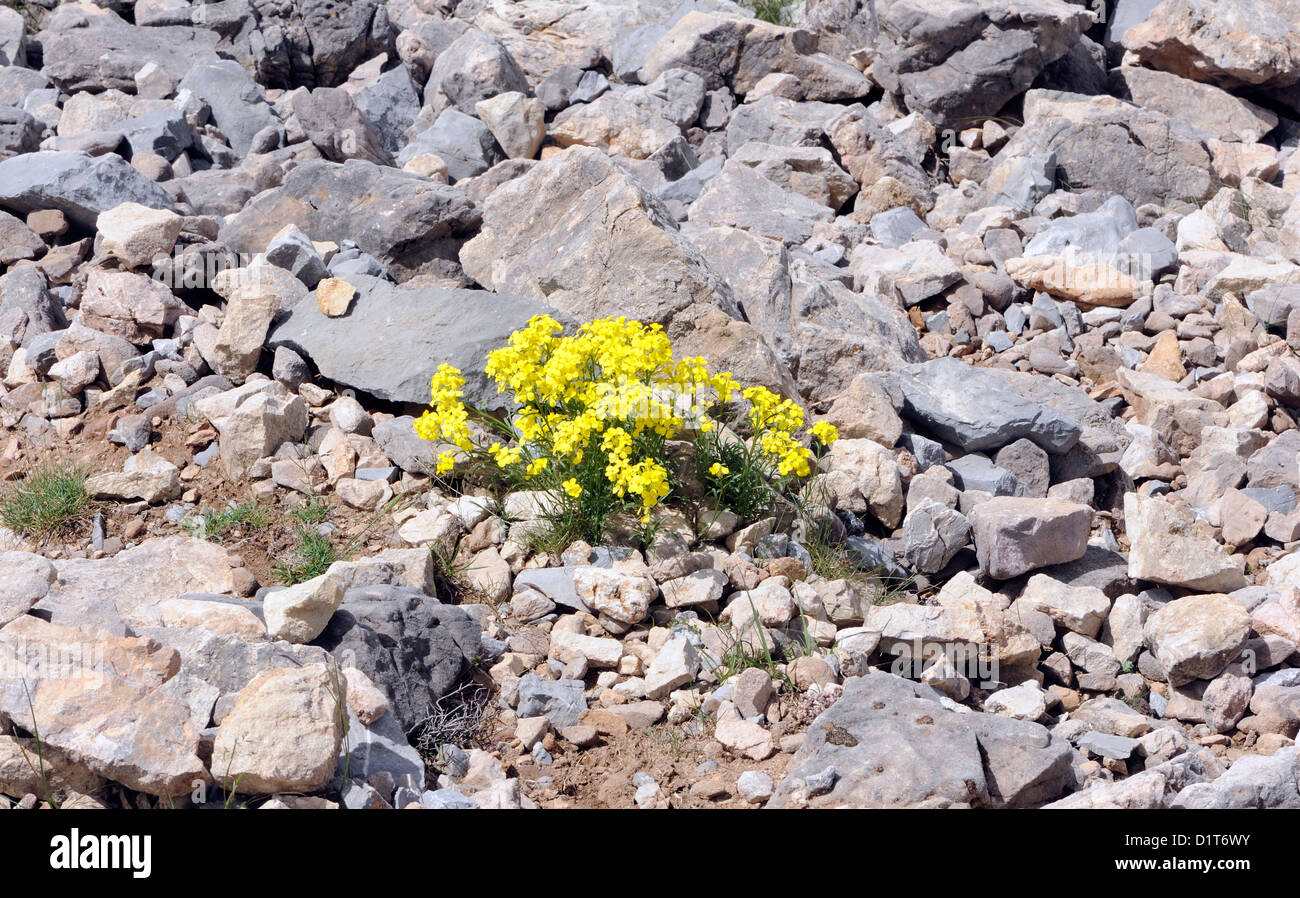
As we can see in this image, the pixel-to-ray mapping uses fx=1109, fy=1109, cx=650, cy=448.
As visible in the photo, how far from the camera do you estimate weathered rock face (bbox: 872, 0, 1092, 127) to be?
926 cm

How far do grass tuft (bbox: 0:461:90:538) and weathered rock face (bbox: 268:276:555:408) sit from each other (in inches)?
49.3

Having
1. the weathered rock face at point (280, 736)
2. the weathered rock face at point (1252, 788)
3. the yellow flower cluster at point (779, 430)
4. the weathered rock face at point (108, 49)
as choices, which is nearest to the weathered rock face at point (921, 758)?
the weathered rock face at point (1252, 788)

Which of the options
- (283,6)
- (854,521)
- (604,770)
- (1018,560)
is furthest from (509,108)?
(604,770)

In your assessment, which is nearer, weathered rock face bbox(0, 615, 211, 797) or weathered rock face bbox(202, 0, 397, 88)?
weathered rock face bbox(0, 615, 211, 797)

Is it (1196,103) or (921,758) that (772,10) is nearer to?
(1196,103)

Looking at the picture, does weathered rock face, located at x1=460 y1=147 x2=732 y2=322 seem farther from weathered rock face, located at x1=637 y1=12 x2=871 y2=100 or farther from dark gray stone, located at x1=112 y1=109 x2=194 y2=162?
weathered rock face, located at x1=637 y1=12 x2=871 y2=100

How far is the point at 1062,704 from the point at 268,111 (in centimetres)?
787

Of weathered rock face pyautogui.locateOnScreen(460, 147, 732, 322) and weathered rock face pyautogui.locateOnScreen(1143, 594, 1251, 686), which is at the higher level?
weathered rock face pyautogui.locateOnScreen(460, 147, 732, 322)

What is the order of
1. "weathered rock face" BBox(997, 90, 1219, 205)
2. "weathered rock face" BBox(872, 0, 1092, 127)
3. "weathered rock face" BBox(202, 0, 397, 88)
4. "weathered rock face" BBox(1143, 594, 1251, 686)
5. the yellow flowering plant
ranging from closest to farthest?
"weathered rock face" BBox(1143, 594, 1251, 686), the yellow flowering plant, "weathered rock face" BBox(997, 90, 1219, 205), "weathered rock face" BBox(872, 0, 1092, 127), "weathered rock face" BBox(202, 0, 397, 88)

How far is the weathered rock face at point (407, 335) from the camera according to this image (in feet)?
18.0

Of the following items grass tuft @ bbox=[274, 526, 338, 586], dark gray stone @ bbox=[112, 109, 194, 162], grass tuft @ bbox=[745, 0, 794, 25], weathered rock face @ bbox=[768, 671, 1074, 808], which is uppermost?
grass tuft @ bbox=[745, 0, 794, 25]

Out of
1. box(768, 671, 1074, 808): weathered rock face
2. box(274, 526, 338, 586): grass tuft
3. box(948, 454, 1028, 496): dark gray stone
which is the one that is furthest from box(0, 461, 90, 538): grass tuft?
box(948, 454, 1028, 496): dark gray stone

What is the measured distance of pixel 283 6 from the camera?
35.3 feet

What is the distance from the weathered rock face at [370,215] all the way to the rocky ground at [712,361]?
0.10ft
